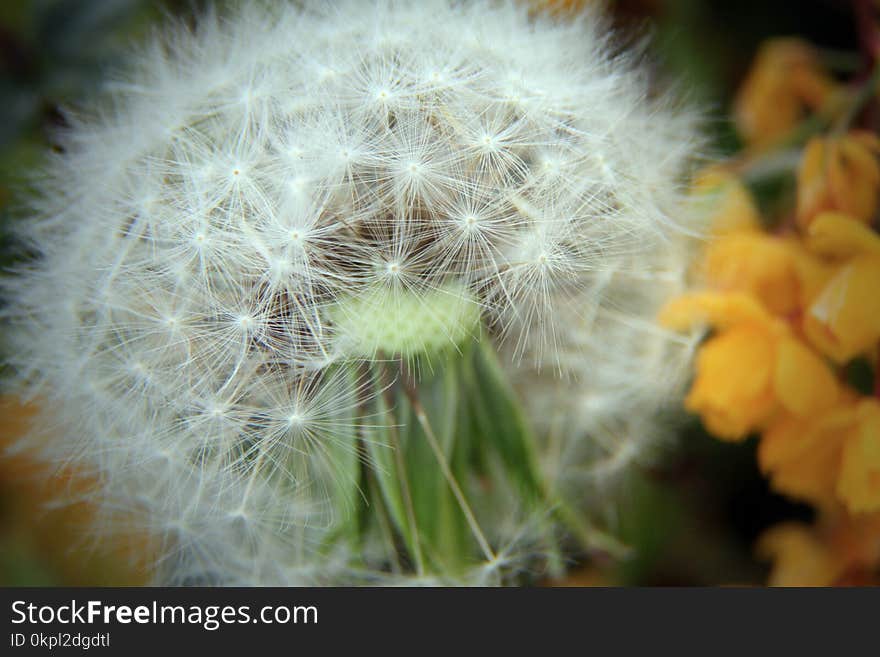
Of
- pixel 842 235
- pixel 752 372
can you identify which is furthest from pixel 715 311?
pixel 842 235

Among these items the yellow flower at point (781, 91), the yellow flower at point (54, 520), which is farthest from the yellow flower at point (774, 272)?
the yellow flower at point (54, 520)

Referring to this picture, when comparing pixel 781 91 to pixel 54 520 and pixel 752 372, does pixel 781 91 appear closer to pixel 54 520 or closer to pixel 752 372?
pixel 752 372

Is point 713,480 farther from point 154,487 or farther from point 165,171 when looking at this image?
point 165,171

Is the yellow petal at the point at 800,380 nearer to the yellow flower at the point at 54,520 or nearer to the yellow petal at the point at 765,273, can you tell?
the yellow petal at the point at 765,273

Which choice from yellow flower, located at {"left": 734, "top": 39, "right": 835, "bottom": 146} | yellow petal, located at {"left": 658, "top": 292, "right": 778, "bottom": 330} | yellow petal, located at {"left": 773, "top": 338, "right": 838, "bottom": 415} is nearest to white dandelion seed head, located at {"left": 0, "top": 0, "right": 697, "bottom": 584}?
yellow petal, located at {"left": 658, "top": 292, "right": 778, "bottom": 330}

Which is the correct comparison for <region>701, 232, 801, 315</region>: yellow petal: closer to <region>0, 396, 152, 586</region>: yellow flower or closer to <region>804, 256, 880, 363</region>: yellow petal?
<region>804, 256, 880, 363</region>: yellow petal

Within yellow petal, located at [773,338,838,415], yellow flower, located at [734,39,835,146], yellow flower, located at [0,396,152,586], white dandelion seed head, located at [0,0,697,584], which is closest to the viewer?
white dandelion seed head, located at [0,0,697,584]
